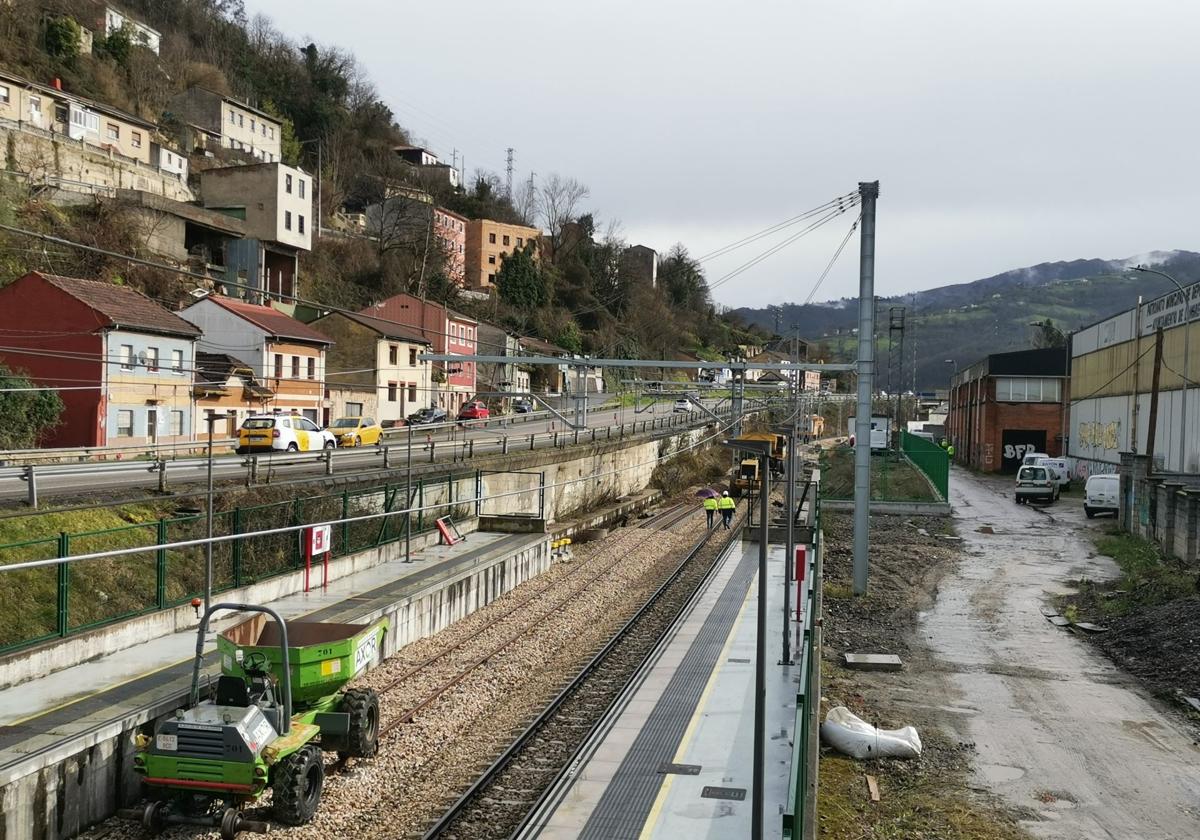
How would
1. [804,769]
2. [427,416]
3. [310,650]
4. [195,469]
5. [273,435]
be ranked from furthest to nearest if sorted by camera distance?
[427,416], [273,435], [195,469], [310,650], [804,769]

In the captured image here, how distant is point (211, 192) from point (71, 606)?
48145mm

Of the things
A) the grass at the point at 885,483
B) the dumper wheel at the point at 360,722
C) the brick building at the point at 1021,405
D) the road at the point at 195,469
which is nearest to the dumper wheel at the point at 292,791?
the dumper wheel at the point at 360,722

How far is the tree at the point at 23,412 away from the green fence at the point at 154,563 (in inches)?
382

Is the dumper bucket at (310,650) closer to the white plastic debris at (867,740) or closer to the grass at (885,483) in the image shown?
the white plastic debris at (867,740)

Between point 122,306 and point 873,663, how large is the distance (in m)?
28.1

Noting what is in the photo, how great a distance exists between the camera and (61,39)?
57.6 meters

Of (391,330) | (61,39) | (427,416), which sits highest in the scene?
(61,39)

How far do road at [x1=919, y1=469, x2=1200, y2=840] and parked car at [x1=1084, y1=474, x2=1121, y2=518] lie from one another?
1375 centimetres

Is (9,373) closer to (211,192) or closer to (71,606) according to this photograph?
(71,606)

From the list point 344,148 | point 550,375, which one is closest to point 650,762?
point 550,375

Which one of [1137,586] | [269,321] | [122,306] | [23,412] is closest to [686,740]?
[1137,586]

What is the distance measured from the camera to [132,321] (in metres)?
33.4

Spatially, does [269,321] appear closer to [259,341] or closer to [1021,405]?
Answer: [259,341]

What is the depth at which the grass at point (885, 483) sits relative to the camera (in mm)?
47438
